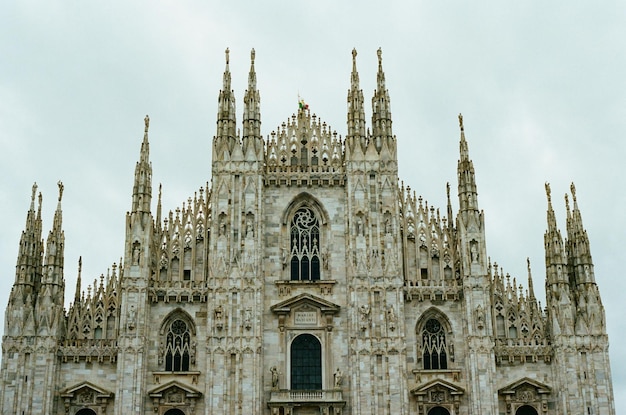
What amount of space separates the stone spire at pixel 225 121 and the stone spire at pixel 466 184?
11.5 metres

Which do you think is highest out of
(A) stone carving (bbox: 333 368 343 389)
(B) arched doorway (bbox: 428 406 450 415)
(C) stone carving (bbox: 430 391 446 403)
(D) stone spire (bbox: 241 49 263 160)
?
(D) stone spire (bbox: 241 49 263 160)

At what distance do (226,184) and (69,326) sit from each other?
32.9 ft

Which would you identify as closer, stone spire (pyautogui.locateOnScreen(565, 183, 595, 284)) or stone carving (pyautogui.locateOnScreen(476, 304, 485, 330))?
stone carving (pyautogui.locateOnScreen(476, 304, 485, 330))

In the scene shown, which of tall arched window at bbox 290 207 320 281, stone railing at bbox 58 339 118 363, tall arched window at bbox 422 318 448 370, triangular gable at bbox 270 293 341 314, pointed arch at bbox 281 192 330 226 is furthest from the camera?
pointed arch at bbox 281 192 330 226

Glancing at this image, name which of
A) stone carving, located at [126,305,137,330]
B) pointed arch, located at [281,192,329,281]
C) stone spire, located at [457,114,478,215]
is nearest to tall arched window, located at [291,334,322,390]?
pointed arch, located at [281,192,329,281]

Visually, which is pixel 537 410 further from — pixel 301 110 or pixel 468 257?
pixel 301 110

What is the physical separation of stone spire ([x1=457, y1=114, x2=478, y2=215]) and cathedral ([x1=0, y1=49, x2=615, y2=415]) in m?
0.08

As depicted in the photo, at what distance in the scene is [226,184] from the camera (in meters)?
45.1

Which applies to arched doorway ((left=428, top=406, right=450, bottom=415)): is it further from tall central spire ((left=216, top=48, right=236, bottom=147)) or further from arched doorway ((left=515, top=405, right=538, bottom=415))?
tall central spire ((left=216, top=48, right=236, bottom=147))

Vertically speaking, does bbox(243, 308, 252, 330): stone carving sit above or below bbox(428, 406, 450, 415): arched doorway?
above

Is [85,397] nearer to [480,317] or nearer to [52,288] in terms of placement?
[52,288]

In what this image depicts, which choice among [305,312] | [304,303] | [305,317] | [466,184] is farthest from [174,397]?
[466,184]

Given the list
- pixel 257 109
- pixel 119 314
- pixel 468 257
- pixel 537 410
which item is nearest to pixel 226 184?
pixel 257 109

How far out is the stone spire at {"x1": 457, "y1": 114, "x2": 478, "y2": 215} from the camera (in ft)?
148
